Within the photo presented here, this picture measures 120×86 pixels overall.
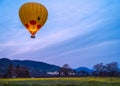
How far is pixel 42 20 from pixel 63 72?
136823 mm

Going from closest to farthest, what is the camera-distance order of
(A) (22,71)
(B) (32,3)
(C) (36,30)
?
1. (B) (32,3)
2. (C) (36,30)
3. (A) (22,71)

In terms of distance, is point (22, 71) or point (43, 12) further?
point (22, 71)

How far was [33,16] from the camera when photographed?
4666cm

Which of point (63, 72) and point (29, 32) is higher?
point (63, 72)

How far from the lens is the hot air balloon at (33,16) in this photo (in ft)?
151

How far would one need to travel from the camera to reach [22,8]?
1832 inches

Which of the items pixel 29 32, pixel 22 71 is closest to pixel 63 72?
pixel 22 71

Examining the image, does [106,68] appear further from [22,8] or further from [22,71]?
[22,8]

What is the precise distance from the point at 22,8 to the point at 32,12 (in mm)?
1643

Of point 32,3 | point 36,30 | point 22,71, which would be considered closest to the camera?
point 32,3

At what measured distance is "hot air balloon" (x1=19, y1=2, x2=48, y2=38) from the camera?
45.9 meters

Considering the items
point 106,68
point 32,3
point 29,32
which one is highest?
point 106,68

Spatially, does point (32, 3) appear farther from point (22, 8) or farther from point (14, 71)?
point (14, 71)

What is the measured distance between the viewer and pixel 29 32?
4931 cm
